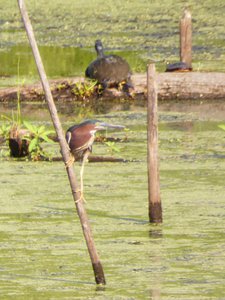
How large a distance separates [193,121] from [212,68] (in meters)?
2.35

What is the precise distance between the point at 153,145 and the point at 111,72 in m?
5.37

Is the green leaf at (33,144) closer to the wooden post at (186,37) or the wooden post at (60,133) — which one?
the wooden post at (60,133)

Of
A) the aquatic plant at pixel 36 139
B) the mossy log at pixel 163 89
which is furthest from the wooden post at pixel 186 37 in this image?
the aquatic plant at pixel 36 139

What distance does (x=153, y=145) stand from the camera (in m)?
6.70

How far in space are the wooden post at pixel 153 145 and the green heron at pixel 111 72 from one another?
5109mm

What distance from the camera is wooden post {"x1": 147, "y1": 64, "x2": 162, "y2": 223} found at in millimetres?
6598

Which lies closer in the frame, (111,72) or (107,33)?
(111,72)

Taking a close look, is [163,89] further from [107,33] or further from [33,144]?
[107,33]

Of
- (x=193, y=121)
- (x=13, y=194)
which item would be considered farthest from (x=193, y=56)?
(x=13, y=194)

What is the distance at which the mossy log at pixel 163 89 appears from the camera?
12.1m

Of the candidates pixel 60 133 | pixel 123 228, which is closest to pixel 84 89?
pixel 123 228

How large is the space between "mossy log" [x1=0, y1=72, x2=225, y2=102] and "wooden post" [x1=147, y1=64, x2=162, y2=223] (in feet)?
17.3

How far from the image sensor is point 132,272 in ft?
20.1

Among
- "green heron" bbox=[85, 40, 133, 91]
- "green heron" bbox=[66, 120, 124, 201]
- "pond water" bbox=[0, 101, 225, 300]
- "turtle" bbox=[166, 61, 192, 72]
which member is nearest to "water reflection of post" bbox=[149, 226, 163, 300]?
"pond water" bbox=[0, 101, 225, 300]
